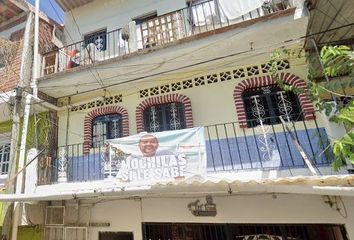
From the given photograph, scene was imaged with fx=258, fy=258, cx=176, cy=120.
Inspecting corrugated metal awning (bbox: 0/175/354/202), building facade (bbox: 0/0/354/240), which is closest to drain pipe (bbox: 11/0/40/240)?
building facade (bbox: 0/0/354/240)

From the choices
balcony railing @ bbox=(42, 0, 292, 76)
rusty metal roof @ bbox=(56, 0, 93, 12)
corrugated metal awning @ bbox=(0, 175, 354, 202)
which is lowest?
corrugated metal awning @ bbox=(0, 175, 354, 202)

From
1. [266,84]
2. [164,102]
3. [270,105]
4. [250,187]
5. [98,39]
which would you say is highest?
[98,39]

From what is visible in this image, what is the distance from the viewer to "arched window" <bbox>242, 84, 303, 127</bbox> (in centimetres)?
722

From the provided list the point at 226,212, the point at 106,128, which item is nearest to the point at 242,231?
the point at 226,212

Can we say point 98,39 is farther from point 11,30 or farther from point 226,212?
point 226,212

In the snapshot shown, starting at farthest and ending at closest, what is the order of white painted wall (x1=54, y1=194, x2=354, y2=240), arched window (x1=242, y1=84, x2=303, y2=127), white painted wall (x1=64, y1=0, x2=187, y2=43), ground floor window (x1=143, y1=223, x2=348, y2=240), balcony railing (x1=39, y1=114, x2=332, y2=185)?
white painted wall (x1=64, y1=0, x2=187, y2=43), arched window (x1=242, y1=84, x2=303, y2=127), balcony railing (x1=39, y1=114, x2=332, y2=185), ground floor window (x1=143, y1=223, x2=348, y2=240), white painted wall (x1=54, y1=194, x2=354, y2=240)

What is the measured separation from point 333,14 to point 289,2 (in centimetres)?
120

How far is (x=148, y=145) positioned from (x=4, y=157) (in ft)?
23.1

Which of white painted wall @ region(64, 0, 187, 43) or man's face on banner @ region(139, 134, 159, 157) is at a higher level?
white painted wall @ region(64, 0, 187, 43)

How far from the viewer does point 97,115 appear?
9.11 meters

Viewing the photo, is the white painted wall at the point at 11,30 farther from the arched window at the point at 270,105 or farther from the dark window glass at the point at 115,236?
the arched window at the point at 270,105

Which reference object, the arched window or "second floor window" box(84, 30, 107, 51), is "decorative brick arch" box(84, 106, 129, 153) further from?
the arched window

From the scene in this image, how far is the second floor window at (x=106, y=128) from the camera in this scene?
881 cm

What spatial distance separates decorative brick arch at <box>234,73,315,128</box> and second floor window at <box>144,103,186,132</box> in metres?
1.74
